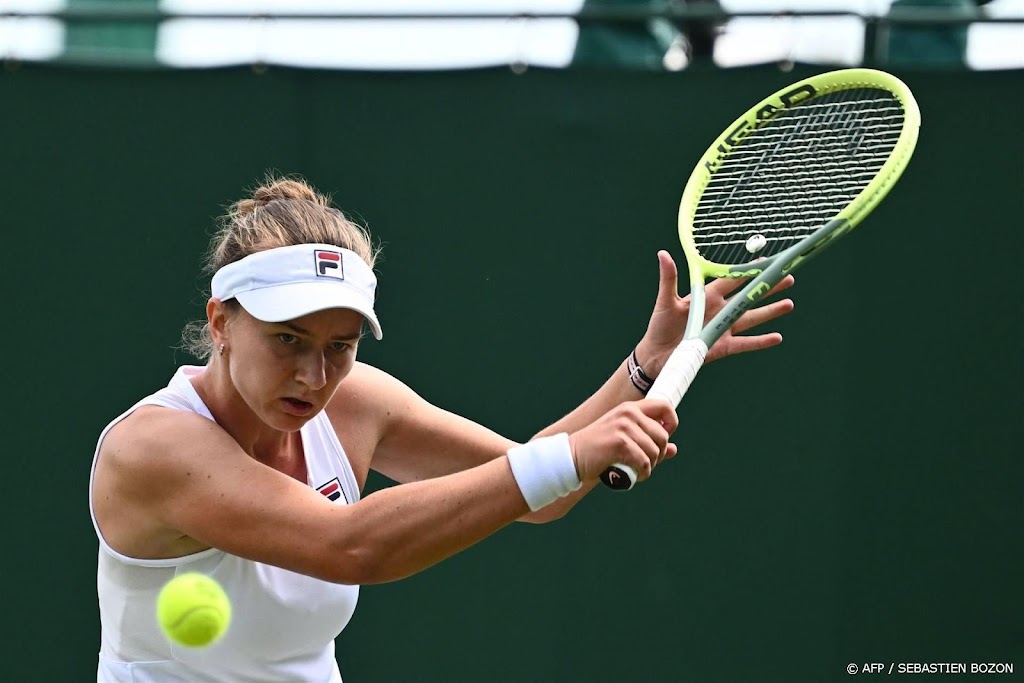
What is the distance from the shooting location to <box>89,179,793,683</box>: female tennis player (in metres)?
1.80

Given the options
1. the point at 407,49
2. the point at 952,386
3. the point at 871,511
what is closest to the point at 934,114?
the point at 952,386

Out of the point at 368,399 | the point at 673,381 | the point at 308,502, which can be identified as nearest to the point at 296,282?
the point at 308,502

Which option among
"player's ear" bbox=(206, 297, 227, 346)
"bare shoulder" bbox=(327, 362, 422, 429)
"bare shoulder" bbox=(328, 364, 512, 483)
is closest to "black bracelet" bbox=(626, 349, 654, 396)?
"bare shoulder" bbox=(328, 364, 512, 483)

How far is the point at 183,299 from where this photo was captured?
3.37 metres

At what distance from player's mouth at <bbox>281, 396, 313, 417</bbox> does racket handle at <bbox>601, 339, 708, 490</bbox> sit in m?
0.43

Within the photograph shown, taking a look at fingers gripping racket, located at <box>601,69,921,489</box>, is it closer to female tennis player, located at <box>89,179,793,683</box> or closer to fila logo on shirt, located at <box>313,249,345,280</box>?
female tennis player, located at <box>89,179,793,683</box>

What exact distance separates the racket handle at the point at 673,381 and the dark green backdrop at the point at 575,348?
1.30m

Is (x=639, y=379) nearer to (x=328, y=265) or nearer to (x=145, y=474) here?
(x=328, y=265)

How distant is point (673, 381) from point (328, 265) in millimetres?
506

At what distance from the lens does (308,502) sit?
185cm

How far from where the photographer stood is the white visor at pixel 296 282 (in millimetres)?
1861

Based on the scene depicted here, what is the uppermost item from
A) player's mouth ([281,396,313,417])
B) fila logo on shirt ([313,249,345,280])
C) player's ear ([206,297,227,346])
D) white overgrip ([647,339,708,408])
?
fila logo on shirt ([313,249,345,280])

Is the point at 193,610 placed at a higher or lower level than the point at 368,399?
lower

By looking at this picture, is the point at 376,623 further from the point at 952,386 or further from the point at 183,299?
the point at 952,386
